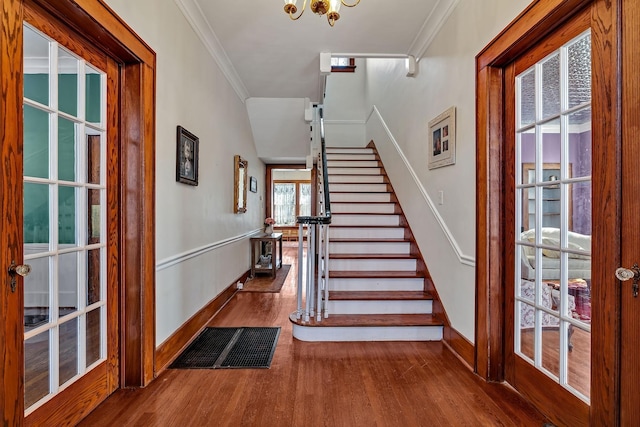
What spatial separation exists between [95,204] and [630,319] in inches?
101

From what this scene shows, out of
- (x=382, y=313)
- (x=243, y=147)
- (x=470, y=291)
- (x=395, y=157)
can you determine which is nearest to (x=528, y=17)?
(x=470, y=291)

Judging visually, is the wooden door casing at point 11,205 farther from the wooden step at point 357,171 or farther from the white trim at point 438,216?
the wooden step at point 357,171

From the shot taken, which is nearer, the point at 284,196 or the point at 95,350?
the point at 95,350

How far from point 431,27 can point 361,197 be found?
7.67 ft

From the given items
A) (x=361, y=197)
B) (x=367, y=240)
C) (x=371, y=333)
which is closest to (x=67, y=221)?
(x=371, y=333)

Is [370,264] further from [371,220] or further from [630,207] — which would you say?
[630,207]

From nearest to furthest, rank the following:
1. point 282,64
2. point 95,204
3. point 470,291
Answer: point 95,204, point 470,291, point 282,64

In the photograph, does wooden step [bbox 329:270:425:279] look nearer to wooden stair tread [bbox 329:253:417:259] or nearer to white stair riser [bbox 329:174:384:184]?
wooden stair tread [bbox 329:253:417:259]

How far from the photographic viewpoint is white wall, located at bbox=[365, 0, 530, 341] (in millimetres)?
2277

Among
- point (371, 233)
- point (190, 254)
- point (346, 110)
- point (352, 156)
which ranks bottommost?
point (190, 254)

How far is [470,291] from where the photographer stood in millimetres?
2328

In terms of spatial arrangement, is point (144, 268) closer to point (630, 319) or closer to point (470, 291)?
point (470, 291)

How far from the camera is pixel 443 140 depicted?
2.73m

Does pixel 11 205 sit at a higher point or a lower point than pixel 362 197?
lower
